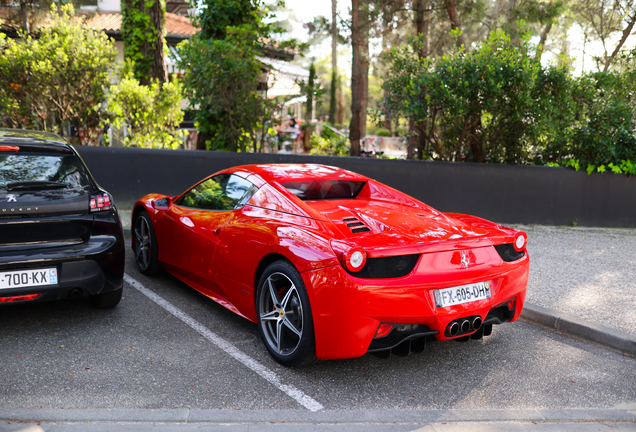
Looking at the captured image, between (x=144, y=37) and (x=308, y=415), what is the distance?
10.9 metres

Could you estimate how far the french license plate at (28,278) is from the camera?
376cm

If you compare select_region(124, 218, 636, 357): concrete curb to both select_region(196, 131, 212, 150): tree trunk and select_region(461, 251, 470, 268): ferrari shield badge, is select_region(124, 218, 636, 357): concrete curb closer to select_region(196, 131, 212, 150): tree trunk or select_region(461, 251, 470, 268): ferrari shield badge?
select_region(461, 251, 470, 268): ferrari shield badge

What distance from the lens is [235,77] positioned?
31.2 feet

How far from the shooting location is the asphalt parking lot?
10.4 feet

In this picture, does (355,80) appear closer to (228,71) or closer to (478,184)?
(228,71)

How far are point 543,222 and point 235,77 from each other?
242 inches

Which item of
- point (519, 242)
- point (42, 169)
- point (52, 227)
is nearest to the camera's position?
Result: point (519, 242)

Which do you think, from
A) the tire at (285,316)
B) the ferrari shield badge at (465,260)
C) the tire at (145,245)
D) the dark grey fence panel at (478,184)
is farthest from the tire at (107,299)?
the dark grey fence panel at (478,184)

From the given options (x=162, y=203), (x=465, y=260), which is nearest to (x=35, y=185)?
(x=162, y=203)

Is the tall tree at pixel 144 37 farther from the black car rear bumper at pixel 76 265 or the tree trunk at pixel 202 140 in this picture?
the black car rear bumper at pixel 76 265

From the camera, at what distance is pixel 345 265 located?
3168mm

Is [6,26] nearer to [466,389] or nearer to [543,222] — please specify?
[543,222]

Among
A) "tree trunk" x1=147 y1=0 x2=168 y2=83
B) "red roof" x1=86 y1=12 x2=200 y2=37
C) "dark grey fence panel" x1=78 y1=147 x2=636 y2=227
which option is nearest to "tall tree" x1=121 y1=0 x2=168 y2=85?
"tree trunk" x1=147 y1=0 x2=168 y2=83

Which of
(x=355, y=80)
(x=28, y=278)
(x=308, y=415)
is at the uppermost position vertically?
(x=355, y=80)
